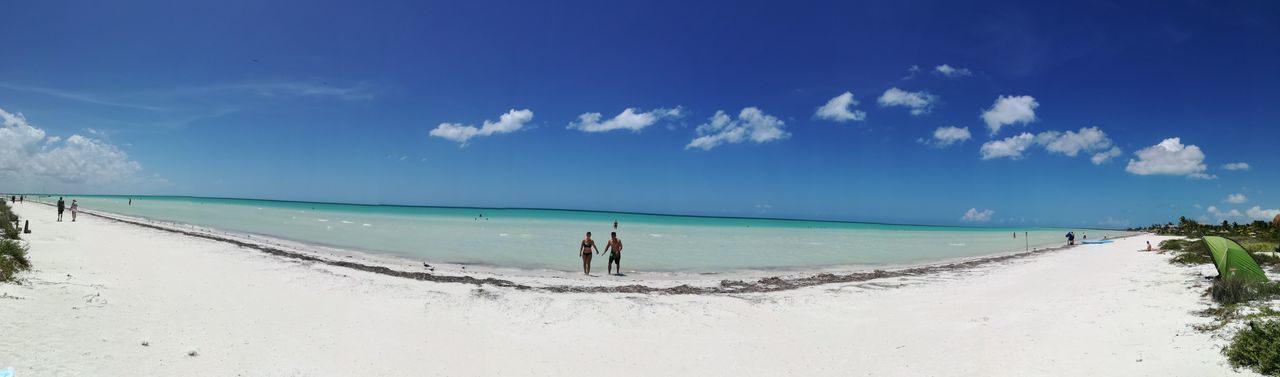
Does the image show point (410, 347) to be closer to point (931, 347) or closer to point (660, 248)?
point (931, 347)

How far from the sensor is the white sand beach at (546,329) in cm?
791

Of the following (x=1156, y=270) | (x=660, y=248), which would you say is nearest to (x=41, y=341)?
(x=660, y=248)

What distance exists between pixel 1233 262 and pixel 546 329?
15748 millimetres

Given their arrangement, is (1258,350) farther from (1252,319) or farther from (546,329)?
(546,329)

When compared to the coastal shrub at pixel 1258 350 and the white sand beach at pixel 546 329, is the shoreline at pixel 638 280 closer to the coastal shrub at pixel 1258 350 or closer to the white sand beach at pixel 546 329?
the white sand beach at pixel 546 329

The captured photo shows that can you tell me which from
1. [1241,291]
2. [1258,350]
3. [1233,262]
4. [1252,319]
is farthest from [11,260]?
[1233,262]

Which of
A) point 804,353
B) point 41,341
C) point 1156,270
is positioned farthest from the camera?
point 1156,270

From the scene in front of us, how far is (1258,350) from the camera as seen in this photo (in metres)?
6.95

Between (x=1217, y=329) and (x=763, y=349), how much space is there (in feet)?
22.9

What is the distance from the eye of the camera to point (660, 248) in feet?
106

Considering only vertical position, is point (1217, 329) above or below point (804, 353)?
above

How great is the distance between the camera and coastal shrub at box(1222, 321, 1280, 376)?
6.63 m

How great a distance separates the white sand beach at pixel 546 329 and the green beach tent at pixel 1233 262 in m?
0.90

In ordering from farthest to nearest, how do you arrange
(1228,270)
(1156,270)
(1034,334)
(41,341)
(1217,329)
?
(1156,270) < (1228,270) < (1034,334) < (1217,329) < (41,341)
